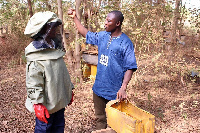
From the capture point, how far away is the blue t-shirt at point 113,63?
2471mm

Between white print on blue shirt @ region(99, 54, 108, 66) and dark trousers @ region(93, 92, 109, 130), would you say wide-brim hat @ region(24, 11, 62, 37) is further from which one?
dark trousers @ region(93, 92, 109, 130)

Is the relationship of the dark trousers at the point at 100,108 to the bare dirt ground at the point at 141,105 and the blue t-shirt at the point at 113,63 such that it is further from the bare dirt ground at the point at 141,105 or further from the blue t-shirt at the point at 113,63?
the bare dirt ground at the point at 141,105

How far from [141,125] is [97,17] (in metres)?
3.75

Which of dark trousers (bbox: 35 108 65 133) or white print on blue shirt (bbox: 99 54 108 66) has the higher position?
white print on blue shirt (bbox: 99 54 108 66)

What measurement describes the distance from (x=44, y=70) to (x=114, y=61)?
0.94 metres

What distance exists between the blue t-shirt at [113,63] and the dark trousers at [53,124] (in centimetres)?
64

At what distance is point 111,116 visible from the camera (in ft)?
7.51

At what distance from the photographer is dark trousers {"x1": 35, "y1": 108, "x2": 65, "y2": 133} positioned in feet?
6.93

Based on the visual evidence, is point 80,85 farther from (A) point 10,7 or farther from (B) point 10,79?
(A) point 10,7

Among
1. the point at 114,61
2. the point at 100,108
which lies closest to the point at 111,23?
the point at 114,61

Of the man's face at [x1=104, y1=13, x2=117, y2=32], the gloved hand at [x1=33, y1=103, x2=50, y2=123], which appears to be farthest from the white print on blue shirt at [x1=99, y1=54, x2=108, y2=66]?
the gloved hand at [x1=33, y1=103, x2=50, y2=123]

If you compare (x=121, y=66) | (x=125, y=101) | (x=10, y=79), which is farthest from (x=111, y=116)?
(x=10, y=79)

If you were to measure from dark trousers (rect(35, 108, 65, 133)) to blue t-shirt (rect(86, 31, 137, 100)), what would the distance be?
25.1 inches

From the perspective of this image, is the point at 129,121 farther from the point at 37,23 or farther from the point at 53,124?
the point at 37,23
